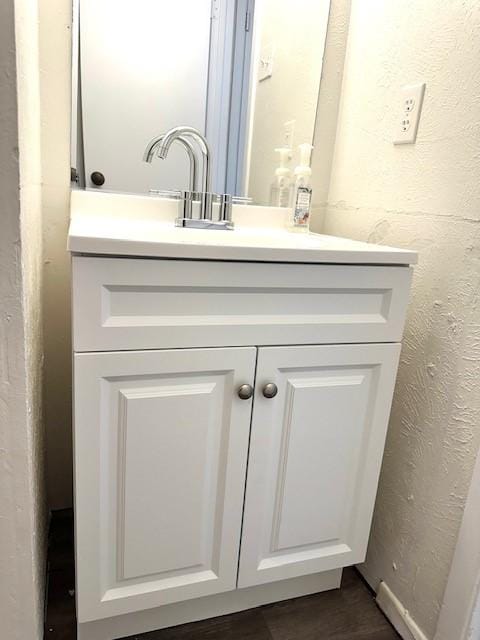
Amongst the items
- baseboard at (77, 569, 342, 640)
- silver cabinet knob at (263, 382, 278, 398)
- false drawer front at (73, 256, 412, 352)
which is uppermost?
false drawer front at (73, 256, 412, 352)

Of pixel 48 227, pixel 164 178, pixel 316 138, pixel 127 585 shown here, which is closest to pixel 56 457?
pixel 127 585

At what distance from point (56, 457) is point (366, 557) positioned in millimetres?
833

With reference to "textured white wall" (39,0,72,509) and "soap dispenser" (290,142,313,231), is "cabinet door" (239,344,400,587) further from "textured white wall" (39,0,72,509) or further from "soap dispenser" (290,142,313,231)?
"textured white wall" (39,0,72,509)

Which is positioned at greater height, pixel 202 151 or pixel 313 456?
pixel 202 151

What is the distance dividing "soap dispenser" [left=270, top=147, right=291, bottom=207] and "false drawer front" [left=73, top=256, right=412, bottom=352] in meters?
0.49

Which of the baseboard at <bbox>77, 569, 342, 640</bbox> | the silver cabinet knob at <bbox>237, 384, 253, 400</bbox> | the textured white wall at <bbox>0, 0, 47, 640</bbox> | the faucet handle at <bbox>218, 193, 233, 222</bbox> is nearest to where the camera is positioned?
the textured white wall at <bbox>0, 0, 47, 640</bbox>

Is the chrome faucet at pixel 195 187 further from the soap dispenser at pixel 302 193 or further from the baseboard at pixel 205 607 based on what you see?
the baseboard at pixel 205 607

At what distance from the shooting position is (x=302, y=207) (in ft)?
3.94

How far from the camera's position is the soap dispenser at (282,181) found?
4.19 feet


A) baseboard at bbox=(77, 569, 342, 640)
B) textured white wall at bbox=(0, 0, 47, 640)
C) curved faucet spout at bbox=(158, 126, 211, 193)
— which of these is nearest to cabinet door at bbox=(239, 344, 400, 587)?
baseboard at bbox=(77, 569, 342, 640)

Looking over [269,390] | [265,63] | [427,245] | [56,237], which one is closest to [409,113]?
[427,245]

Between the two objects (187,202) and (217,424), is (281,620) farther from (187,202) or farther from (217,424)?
(187,202)

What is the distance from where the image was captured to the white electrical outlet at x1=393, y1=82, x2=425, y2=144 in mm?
990

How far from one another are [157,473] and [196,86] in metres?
0.89
